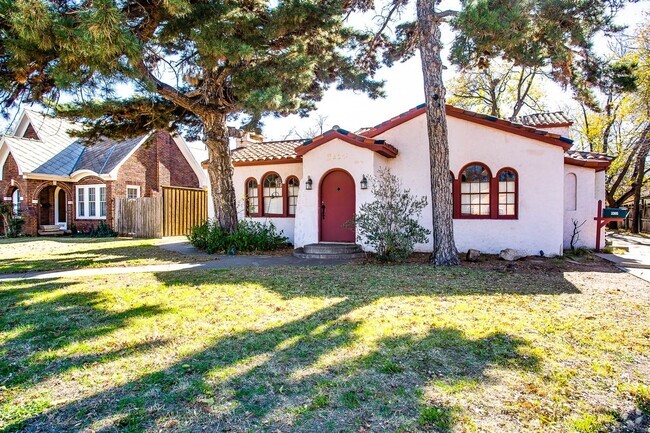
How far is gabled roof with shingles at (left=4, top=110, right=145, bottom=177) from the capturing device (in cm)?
1983

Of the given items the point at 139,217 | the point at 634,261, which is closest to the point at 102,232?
the point at 139,217

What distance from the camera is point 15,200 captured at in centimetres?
2058

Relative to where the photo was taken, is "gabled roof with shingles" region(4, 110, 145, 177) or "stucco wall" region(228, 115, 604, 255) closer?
"stucco wall" region(228, 115, 604, 255)

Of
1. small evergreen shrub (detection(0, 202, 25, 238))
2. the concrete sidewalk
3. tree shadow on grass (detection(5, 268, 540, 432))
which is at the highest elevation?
small evergreen shrub (detection(0, 202, 25, 238))

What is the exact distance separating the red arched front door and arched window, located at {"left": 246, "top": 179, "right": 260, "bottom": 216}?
3881 millimetres

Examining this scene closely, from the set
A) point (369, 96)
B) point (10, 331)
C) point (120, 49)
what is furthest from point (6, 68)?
point (369, 96)

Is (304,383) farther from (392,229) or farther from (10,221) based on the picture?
(10,221)

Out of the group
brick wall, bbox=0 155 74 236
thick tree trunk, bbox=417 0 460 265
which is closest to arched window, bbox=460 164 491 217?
thick tree trunk, bbox=417 0 460 265

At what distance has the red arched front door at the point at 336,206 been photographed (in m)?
11.6

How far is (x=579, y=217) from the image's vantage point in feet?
39.6

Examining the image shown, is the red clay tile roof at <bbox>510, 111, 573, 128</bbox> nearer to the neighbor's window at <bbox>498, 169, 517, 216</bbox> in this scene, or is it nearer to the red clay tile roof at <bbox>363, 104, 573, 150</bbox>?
the red clay tile roof at <bbox>363, 104, 573, 150</bbox>

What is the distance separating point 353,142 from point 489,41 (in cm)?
429

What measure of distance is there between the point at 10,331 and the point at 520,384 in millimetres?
5570

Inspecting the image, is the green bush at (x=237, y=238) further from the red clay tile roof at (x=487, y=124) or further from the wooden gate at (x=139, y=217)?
the wooden gate at (x=139, y=217)
